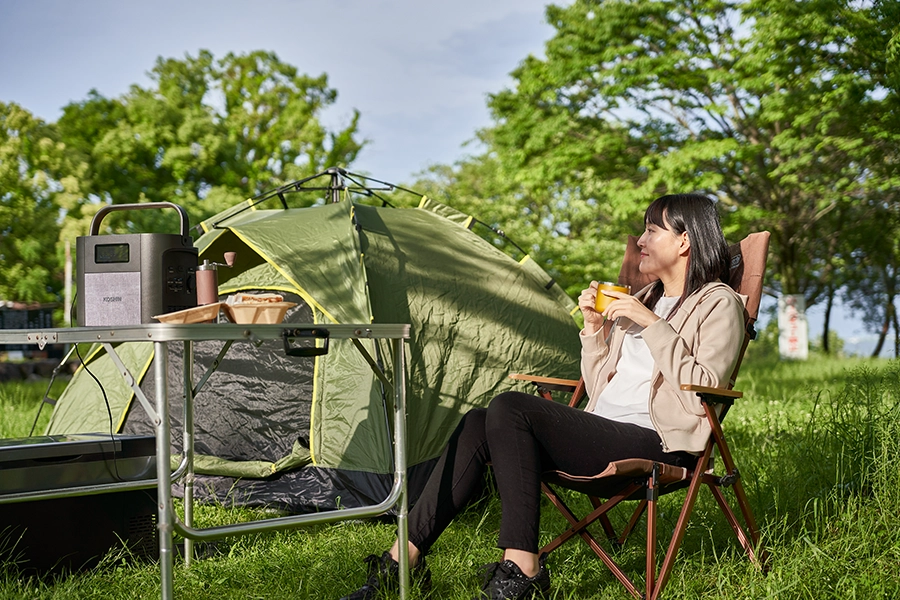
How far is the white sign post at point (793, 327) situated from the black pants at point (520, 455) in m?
11.8

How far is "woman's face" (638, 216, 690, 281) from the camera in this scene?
95.8 inches

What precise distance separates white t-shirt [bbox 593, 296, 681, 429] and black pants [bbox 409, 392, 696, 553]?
0.10 m

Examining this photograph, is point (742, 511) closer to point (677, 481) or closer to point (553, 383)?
point (677, 481)

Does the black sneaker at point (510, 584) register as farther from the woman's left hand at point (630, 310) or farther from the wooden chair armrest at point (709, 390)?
the woman's left hand at point (630, 310)

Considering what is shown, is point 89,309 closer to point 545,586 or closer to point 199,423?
point 545,586

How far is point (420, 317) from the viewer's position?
12.4 feet

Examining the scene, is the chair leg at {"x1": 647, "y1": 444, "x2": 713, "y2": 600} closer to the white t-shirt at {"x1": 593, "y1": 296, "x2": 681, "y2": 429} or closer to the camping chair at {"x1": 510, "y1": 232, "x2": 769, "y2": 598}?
the camping chair at {"x1": 510, "y1": 232, "x2": 769, "y2": 598}

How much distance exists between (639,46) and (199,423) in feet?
28.0

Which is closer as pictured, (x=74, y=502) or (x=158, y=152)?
(x=74, y=502)

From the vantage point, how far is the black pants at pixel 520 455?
2.04m

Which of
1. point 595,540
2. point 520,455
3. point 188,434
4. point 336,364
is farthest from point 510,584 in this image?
point 336,364

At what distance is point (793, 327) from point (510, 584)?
503 inches

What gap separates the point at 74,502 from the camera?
249 cm

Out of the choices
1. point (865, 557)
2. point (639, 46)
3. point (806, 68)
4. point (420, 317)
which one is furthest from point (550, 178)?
point (865, 557)
